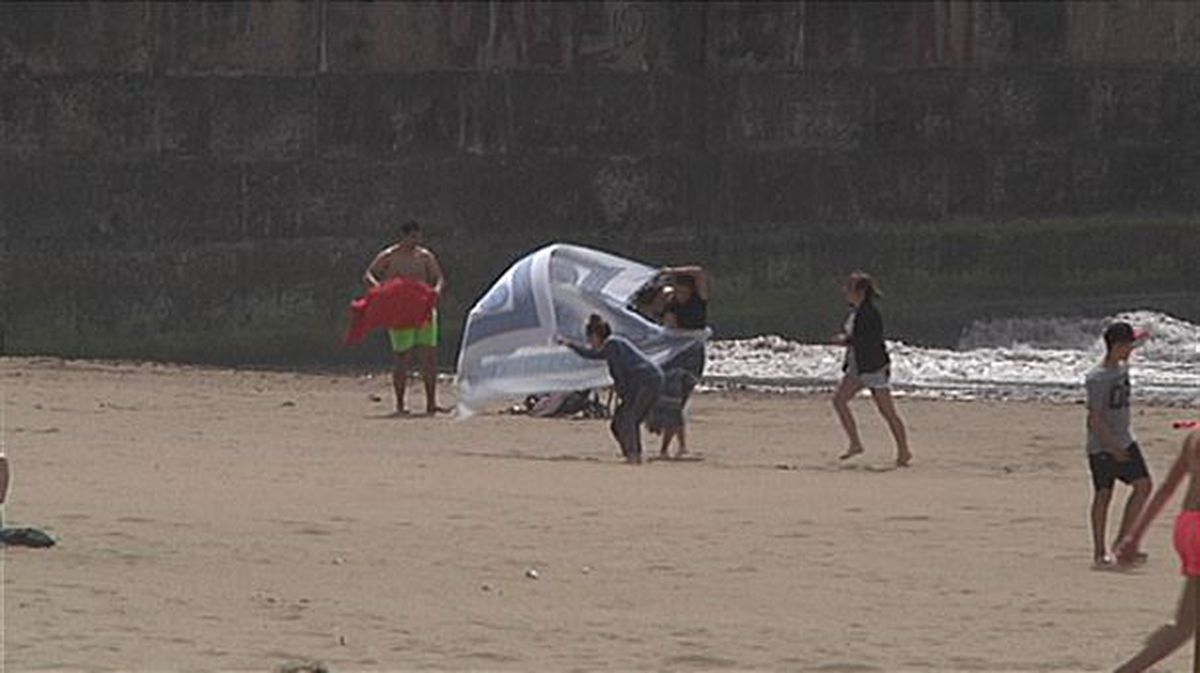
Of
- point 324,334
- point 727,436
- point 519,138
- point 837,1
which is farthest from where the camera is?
point 837,1

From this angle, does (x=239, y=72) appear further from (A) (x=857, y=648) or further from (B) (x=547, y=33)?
(A) (x=857, y=648)

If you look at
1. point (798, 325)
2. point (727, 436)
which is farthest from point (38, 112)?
point (727, 436)

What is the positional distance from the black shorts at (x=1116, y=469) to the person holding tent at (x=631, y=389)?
4616 millimetres

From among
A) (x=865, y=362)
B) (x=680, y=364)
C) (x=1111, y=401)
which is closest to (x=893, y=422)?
(x=865, y=362)

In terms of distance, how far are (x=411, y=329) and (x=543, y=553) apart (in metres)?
8.32

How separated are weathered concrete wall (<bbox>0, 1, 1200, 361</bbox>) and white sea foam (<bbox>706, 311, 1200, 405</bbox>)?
118 centimetres

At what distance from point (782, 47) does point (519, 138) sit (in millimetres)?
3611

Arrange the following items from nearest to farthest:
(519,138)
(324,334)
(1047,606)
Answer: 1. (1047,606)
2. (324,334)
3. (519,138)

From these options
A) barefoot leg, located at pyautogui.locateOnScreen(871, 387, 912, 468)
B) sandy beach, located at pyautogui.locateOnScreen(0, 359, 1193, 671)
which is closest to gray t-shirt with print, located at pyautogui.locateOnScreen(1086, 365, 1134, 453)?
sandy beach, located at pyautogui.locateOnScreen(0, 359, 1193, 671)

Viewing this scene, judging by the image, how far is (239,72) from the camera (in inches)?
1188

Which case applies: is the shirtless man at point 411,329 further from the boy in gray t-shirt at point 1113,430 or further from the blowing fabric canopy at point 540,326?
the boy in gray t-shirt at point 1113,430

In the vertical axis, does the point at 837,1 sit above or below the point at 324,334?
above

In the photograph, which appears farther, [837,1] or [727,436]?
[837,1]

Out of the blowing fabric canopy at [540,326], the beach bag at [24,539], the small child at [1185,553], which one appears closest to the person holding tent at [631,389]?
the blowing fabric canopy at [540,326]
